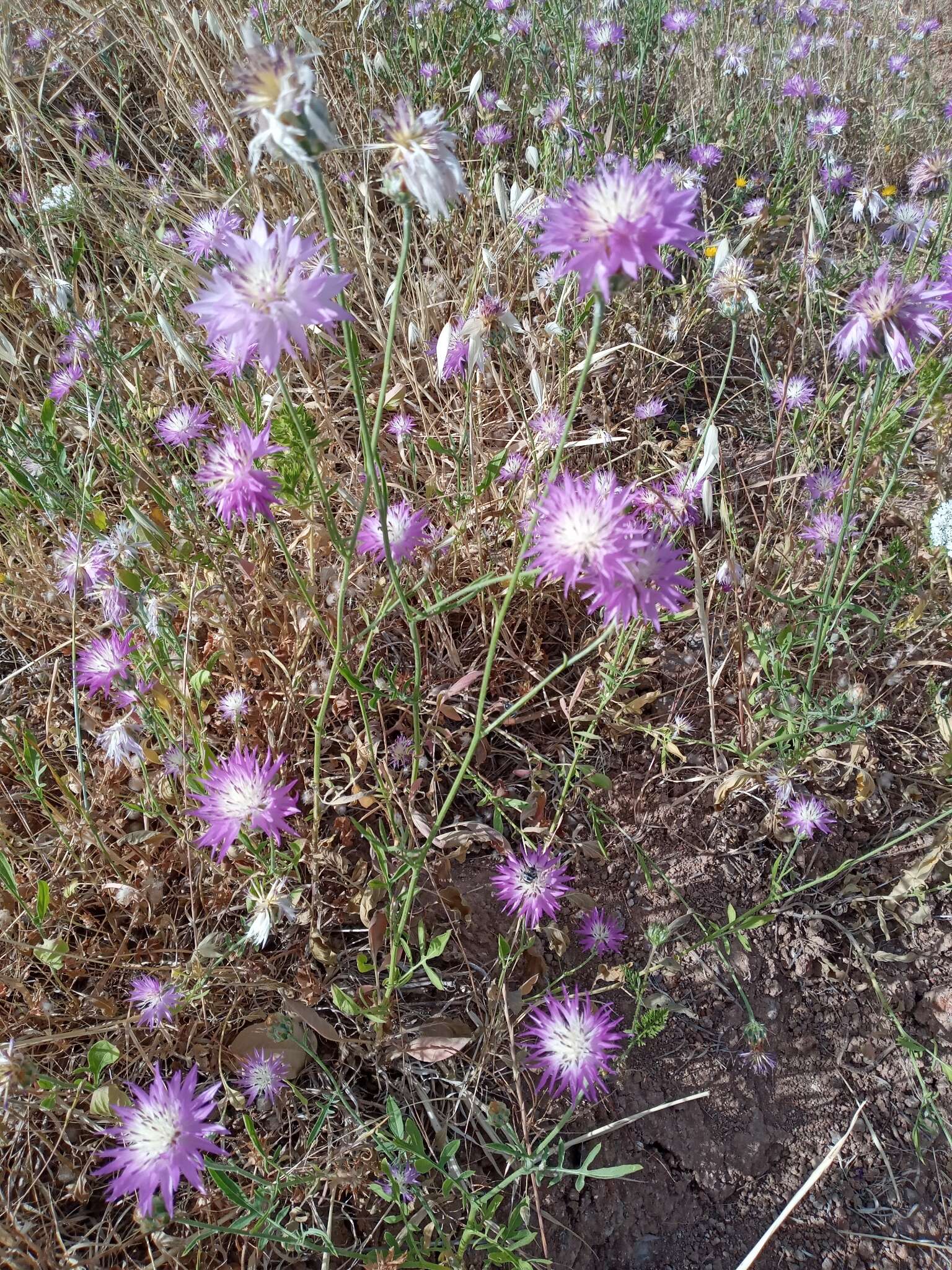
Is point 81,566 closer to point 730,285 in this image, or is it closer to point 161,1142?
point 161,1142

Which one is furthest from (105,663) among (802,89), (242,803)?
(802,89)

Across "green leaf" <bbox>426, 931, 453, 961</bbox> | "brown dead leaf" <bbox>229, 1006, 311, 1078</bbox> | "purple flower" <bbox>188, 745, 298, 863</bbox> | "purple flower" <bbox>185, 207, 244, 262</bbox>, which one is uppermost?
"purple flower" <bbox>185, 207, 244, 262</bbox>

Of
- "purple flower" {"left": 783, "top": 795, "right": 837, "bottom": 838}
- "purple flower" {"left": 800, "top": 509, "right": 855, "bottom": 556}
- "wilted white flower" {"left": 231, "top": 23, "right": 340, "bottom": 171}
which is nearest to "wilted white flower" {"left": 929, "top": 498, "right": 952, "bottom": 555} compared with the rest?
"purple flower" {"left": 800, "top": 509, "right": 855, "bottom": 556}

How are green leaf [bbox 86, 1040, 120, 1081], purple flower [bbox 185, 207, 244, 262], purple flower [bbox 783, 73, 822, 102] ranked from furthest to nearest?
purple flower [bbox 783, 73, 822, 102] → purple flower [bbox 185, 207, 244, 262] → green leaf [bbox 86, 1040, 120, 1081]

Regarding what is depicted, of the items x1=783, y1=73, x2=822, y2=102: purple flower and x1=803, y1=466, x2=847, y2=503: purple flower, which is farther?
x1=783, y1=73, x2=822, y2=102: purple flower

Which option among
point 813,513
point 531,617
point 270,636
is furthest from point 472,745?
point 813,513

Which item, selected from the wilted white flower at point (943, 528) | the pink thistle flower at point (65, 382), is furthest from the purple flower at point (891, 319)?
the pink thistle flower at point (65, 382)

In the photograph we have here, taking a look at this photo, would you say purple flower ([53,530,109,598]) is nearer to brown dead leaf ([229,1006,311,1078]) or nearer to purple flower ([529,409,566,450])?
brown dead leaf ([229,1006,311,1078])

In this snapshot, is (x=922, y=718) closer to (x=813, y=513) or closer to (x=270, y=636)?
(x=813, y=513)
